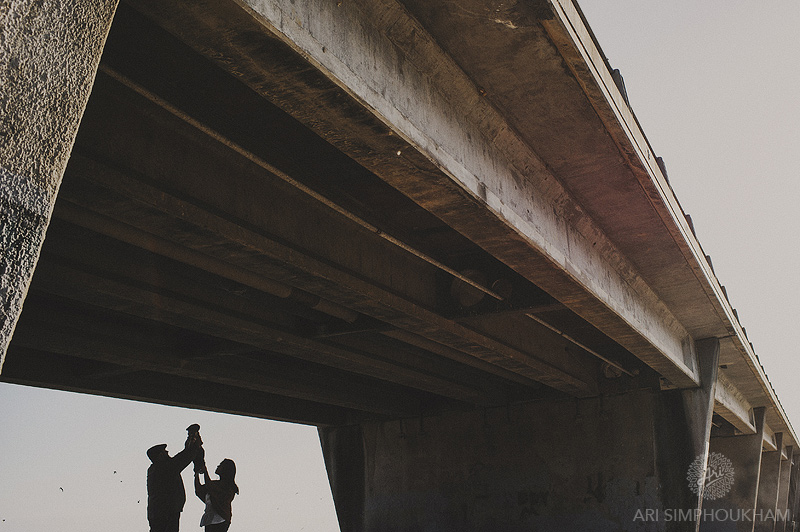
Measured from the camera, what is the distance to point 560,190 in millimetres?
7332

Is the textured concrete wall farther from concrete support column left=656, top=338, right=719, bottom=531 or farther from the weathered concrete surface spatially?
the weathered concrete surface

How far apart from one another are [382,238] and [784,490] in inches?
1191

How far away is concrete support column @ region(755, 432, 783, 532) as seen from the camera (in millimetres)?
27070

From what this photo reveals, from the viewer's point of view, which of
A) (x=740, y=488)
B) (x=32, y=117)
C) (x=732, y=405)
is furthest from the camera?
(x=740, y=488)

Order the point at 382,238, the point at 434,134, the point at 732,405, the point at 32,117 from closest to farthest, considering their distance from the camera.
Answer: the point at 32,117 < the point at 434,134 < the point at 382,238 < the point at 732,405

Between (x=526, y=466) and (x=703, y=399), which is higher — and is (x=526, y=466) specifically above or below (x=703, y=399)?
below

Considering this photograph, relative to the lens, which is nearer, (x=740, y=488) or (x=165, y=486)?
(x=165, y=486)

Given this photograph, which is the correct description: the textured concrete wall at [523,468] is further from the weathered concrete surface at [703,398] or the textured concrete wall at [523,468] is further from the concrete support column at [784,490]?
the concrete support column at [784,490]

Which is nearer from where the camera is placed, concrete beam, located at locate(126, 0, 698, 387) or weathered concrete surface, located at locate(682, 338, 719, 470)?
concrete beam, located at locate(126, 0, 698, 387)

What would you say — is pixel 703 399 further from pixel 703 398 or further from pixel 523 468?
pixel 523 468

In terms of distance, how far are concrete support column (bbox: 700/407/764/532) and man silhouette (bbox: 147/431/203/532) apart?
19.2 metres

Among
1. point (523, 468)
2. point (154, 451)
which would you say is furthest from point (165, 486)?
point (523, 468)

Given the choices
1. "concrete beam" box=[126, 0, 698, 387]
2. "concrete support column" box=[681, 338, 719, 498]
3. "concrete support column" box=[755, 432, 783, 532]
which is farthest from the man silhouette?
"concrete support column" box=[755, 432, 783, 532]

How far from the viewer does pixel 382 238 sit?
8188 millimetres
